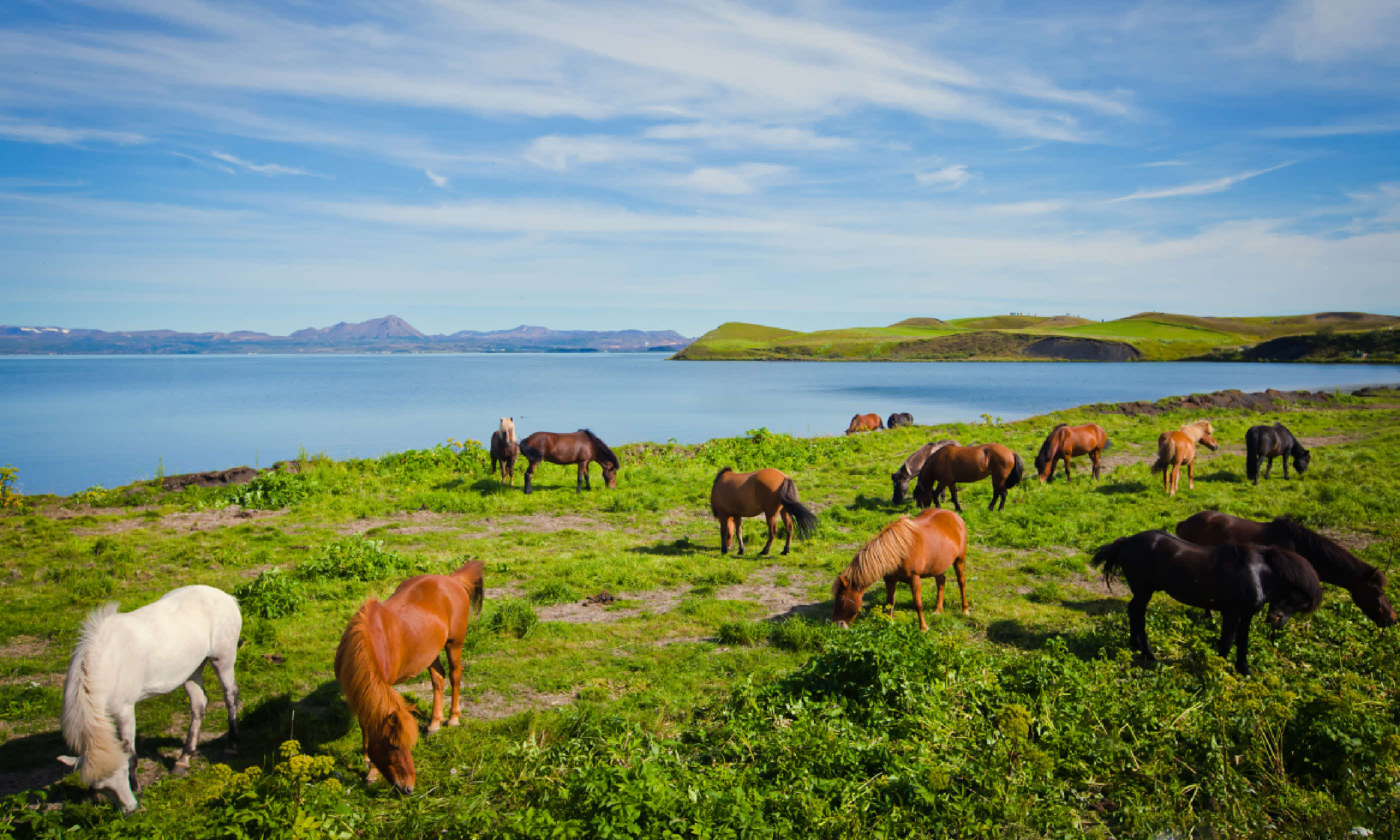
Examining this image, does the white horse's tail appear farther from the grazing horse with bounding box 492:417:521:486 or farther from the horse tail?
the grazing horse with bounding box 492:417:521:486

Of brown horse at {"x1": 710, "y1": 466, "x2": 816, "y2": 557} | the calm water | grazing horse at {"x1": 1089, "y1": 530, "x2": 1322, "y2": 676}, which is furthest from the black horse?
the calm water

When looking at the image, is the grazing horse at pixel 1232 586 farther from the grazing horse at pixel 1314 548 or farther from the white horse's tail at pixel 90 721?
the white horse's tail at pixel 90 721

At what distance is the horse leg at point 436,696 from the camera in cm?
644

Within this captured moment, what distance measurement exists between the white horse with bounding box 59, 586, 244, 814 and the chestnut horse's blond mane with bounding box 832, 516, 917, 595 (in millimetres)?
6588

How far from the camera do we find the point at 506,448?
18141mm

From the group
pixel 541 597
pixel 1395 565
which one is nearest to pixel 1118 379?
pixel 1395 565

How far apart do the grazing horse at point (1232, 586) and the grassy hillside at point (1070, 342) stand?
450ft

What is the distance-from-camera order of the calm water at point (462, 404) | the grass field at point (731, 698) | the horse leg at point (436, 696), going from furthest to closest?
the calm water at point (462, 404)
the horse leg at point (436, 696)
the grass field at point (731, 698)

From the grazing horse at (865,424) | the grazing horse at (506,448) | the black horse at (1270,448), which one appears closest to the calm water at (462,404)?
the grazing horse at (865,424)

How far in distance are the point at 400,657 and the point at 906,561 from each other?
6043 millimetres

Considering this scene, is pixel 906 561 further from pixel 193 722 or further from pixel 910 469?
pixel 910 469

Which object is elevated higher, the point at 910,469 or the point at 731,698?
the point at 910,469

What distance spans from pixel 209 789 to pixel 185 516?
13.8 metres

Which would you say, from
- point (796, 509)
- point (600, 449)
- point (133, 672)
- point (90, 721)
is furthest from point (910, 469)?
point (90, 721)
